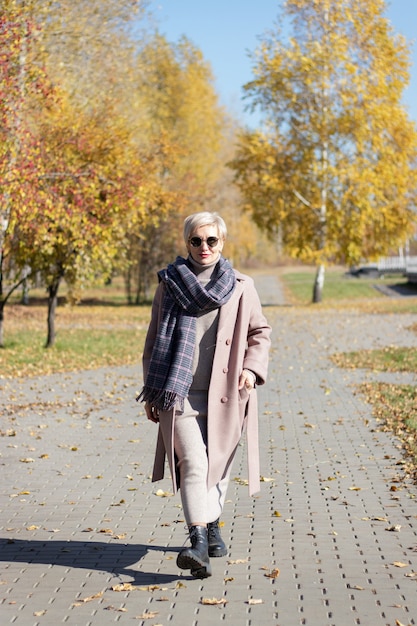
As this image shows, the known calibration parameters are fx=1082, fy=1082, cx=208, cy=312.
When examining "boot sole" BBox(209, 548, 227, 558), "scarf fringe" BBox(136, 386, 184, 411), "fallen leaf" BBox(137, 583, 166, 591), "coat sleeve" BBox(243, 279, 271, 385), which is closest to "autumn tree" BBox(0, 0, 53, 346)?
"coat sleeve" BBox(243, 279, 271, 385)

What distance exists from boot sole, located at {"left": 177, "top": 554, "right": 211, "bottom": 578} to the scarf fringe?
73 cm

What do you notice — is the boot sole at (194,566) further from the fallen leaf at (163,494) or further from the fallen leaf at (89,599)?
the fallen leaf at (163,494)

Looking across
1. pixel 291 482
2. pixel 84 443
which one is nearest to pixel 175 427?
pixel 291 482

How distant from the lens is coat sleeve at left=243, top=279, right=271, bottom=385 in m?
5.55

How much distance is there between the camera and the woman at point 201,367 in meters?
5.34

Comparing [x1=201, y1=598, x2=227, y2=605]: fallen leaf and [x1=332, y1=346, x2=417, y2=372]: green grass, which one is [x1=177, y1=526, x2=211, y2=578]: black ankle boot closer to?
[x1=201, y1=598, x2=227, y2=605]: fallen leaf

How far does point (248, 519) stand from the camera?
6.81 m

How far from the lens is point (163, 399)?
535 cm

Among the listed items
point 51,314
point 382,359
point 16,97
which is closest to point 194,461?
point 16,97

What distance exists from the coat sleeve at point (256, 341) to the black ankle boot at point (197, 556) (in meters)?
0.84

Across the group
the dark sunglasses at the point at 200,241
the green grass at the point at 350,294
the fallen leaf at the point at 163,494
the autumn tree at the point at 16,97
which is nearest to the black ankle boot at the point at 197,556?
the dark sunglasses at the point at 200,241

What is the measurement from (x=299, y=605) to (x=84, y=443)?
17.4 ft

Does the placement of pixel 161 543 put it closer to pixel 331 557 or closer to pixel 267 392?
pixel 331 557

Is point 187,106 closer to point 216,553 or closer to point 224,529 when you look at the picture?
point 224,529
